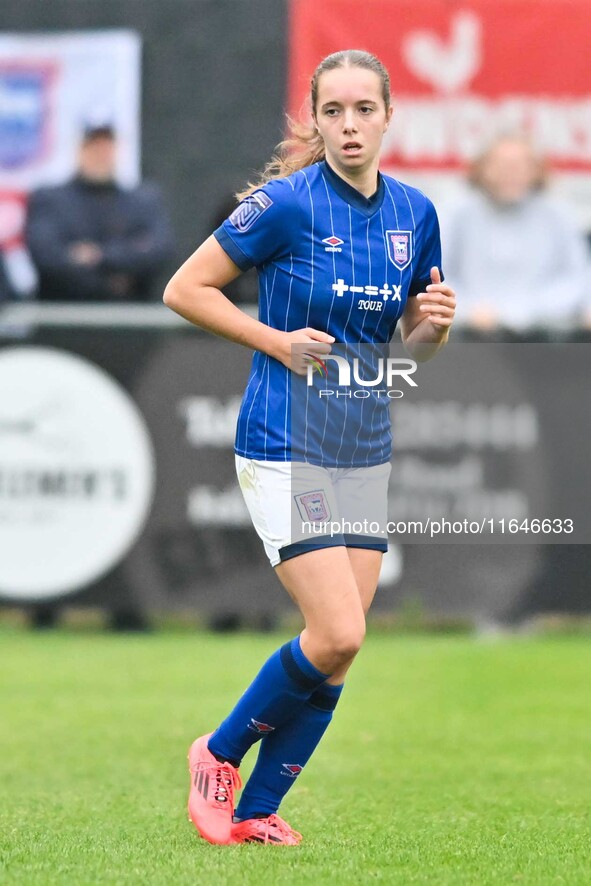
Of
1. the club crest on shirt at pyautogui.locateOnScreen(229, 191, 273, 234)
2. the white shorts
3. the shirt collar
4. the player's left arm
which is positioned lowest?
the white shorts

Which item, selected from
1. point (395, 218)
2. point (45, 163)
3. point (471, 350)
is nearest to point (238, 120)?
point (45, 163)

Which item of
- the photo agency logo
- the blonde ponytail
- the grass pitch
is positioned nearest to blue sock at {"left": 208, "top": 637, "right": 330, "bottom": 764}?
the grass pitch

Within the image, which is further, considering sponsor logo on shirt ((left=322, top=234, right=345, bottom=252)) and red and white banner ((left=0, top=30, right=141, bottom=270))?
red and white banner ((left=0, top=30, right=141, bottom=270))

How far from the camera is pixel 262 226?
15.3 feet

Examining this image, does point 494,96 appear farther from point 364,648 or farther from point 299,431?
point 299,431

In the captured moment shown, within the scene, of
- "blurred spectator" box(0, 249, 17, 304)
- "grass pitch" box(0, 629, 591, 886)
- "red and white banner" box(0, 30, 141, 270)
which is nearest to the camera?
"grass pitch" box(0, 629, 591, 886)

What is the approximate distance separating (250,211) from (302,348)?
0.43 m

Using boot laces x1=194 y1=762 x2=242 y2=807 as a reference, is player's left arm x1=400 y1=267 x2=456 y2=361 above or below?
above

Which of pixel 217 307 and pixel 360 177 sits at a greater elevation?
pixel 360 177

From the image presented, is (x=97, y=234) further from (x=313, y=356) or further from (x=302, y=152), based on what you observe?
(x=313, y=356)

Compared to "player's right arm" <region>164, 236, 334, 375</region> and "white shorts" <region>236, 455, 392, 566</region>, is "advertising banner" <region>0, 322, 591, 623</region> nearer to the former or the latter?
"white shorts" <region>236, 455, 392, 566</region>

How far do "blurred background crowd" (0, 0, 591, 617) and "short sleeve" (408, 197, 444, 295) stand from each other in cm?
596

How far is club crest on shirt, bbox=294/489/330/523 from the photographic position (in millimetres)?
4684

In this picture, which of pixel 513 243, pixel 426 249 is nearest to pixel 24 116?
pixel 513 243
